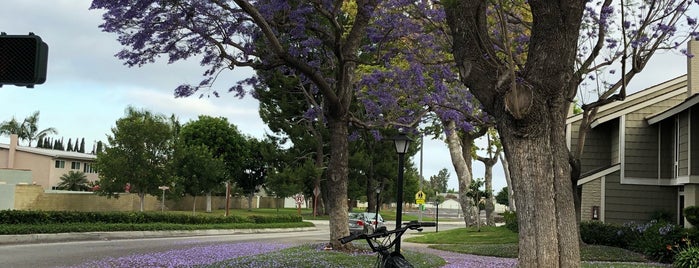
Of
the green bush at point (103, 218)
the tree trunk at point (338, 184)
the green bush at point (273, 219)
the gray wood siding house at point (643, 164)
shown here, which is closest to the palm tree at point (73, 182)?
the green bush at point (273, 219)

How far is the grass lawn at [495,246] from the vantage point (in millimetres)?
16797

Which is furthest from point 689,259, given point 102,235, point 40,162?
point 40,162

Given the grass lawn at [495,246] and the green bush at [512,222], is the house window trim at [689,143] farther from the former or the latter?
the green bush at [512,222]

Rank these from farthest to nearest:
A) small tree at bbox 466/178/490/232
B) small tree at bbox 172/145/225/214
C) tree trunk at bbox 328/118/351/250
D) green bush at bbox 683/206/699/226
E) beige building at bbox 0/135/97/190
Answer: beige building at bbox 0/135/97/190
small tree at bbox 172/145/225/214
small tree at bbox 466/178/490/232
green bush at bbox 683/206/699/226
tree trunk at bbox 328/118/351/250

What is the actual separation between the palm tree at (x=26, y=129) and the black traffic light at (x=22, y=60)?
88.0 m

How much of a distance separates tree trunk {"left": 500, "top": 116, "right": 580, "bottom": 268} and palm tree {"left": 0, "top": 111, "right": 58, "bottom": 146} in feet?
285

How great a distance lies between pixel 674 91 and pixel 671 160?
2693 mm

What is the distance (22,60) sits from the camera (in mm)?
4473

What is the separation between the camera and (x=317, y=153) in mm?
52562

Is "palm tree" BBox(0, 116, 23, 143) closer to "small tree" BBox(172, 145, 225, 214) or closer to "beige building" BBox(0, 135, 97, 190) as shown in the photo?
"beige building" BBox(0, 135, 97, 190)

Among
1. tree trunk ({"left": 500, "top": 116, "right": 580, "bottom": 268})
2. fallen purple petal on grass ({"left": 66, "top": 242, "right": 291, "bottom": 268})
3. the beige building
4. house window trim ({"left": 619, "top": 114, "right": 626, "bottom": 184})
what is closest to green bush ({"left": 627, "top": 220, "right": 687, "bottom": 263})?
house window trim ({"left": 619, "top": 114, "right": 626, "bottom": 184})

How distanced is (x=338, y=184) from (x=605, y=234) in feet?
29.6

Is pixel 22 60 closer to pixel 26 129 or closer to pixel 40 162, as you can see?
pixel 40 162

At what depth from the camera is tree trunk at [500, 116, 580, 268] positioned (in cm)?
819
